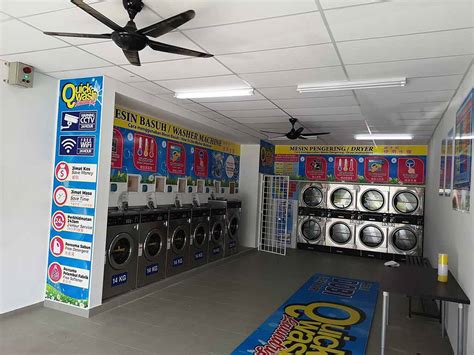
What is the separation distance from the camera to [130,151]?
5.14 m

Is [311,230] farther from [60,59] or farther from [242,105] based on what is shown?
[60,59]

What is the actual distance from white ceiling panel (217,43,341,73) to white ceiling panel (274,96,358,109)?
1.13 metres

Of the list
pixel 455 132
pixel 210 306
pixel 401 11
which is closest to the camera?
pixel 401 11

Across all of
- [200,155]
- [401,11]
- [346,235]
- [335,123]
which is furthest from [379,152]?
[401,11]

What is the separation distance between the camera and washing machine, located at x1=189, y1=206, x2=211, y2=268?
19.1ft

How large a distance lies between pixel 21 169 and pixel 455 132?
4.68 m

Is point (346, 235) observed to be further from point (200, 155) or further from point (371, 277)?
point (200, 155)

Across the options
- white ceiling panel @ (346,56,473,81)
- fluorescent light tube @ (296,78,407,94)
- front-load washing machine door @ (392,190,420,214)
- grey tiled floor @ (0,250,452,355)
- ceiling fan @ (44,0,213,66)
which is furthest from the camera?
front-load washing machine door @ (392,190,420,214)

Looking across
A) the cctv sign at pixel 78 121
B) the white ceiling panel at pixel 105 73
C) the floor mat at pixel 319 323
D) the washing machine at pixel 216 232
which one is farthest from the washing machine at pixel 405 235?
the cctv sign at pixel 78 121

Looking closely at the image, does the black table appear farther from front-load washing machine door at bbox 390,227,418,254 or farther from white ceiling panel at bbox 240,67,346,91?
front-load washing machine door at bbox 390,227,418,254

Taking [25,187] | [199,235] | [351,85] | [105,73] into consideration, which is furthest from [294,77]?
[199,235]

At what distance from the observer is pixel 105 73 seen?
380 centimetres

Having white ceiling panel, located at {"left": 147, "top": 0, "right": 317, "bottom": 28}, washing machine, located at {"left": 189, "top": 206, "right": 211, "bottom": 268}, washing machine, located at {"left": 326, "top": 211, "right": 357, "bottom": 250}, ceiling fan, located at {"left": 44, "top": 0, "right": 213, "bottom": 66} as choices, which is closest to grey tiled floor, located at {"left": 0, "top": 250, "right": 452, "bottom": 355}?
washing machine, located at {"left": 189, "top": 206, "right": 211, "bottom": 268}

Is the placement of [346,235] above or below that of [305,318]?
above
